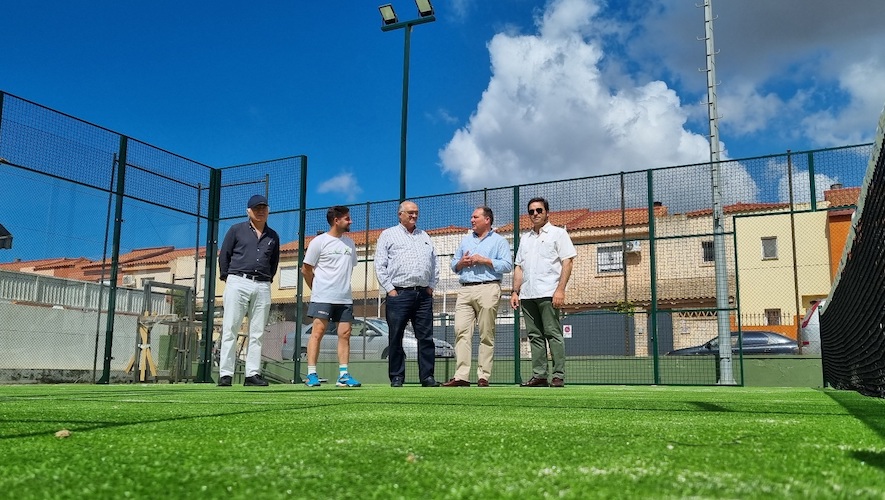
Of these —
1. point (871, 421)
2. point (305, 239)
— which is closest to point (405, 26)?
point (305, 239)

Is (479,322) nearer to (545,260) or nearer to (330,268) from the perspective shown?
(545,260)

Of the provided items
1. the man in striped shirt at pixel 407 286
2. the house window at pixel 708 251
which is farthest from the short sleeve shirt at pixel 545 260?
the house window at pixel 708 251

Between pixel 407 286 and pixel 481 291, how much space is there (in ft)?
2.80

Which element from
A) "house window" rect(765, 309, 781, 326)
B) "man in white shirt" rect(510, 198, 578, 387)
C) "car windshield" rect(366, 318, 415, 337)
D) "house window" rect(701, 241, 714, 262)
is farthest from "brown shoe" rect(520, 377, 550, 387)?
"house window" rect(765, 309, 781, 326)

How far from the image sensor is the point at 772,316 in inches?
628

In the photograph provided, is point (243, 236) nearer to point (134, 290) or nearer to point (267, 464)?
point (134, 290)

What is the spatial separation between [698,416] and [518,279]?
16.1 feet

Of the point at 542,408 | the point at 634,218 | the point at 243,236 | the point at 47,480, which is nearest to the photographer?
the point at 47,480

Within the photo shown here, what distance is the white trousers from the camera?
7.31 meters

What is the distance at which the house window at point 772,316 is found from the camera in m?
15.5

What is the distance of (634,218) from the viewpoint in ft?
34.3

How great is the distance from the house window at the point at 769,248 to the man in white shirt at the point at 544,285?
8.01 meters

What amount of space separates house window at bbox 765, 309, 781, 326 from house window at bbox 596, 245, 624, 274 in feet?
19.8

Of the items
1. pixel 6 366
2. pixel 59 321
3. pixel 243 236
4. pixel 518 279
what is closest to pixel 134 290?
pixel 59 321
